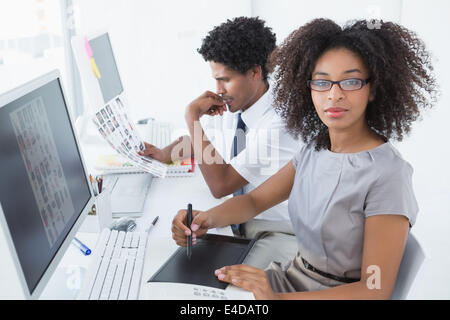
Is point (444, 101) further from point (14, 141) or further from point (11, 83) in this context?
point (14, 141)

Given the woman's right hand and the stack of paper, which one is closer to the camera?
the woman's right hand

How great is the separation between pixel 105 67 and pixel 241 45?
1.88ft

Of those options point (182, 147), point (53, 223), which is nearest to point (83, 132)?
point (182, 147)

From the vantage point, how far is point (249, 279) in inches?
37.7

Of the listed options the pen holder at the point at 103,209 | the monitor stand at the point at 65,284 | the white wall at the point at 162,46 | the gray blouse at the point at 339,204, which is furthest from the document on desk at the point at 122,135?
the white wall at the point at 162,46

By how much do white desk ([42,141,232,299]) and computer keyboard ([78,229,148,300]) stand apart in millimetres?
38

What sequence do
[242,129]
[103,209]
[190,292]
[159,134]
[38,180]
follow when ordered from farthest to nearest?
[159,134] < [242,129] < [103,209] < [190,292] < [38,180]

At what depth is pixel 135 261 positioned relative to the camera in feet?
3.33

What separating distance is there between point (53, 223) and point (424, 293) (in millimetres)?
1771

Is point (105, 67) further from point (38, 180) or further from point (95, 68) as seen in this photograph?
point (38, 180)

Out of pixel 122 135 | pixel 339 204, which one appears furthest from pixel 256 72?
pixel 339 204

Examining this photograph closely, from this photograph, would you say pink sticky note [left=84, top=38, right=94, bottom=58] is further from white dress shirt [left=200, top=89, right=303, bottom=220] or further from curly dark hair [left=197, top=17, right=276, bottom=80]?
white dress shirt [left=200, top=89, right=303, bottom=220]

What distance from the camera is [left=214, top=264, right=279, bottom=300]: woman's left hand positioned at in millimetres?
934

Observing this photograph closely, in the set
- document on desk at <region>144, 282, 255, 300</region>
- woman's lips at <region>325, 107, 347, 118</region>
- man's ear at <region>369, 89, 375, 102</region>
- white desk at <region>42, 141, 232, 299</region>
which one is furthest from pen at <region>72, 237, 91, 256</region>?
man's ear at <region>369, 89, 375, 102</region>
